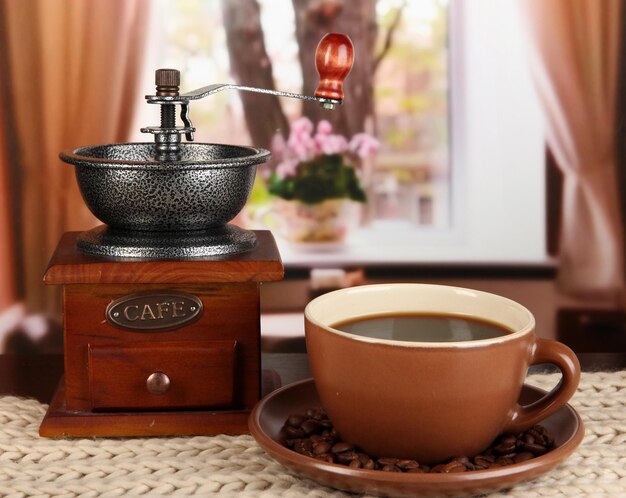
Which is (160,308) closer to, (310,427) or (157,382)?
(157,382)

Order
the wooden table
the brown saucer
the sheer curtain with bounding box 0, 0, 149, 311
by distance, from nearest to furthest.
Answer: the brown saucer → the wooden table → the sheer curtain with bounding box 0, 0, 149, 311

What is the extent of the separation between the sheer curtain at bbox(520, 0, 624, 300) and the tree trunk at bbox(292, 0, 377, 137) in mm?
347

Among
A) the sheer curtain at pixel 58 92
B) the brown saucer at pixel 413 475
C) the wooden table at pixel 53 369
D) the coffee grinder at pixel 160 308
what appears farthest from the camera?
the sheer curtain at pixel 58 92

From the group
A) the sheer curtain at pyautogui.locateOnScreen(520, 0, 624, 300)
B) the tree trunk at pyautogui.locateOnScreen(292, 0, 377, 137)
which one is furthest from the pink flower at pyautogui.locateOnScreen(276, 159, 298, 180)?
the sheer curtain at pyautogui.locateOnScreen(520, 0, 624, 300)

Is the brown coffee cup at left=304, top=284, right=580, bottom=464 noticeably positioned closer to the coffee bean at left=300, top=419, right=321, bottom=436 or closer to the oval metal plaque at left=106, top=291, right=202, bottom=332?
the coffee bean at left=300, top=419, right=321, bottom=436

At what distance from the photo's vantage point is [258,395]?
1019 millimetres

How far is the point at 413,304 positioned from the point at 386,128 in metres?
1.23

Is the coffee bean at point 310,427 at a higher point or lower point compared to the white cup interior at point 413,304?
lower

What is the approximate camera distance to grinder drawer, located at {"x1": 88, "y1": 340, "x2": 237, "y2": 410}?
0.99 m

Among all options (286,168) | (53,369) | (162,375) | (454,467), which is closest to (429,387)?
(454,467)

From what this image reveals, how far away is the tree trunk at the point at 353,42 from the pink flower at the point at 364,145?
0.05ft

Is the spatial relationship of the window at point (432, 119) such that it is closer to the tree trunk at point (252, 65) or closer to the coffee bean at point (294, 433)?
the tree trunk at point (252, 65)

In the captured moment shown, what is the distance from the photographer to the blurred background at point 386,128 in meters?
1.99

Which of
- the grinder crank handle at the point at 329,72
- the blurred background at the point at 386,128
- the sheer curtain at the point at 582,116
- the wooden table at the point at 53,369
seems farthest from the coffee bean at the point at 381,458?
the sheer curtain at the point at 582,116
